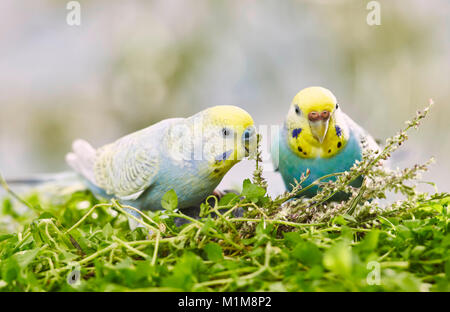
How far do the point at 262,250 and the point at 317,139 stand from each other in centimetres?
32

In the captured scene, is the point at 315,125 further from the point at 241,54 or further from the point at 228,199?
the point at 241,54

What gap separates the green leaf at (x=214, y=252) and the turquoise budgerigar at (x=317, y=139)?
0.83 feet

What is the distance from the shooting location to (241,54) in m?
1.65

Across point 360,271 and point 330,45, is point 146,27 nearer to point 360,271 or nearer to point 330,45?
point 330,45

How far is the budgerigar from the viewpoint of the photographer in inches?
25.4

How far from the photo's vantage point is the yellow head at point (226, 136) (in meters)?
0.63

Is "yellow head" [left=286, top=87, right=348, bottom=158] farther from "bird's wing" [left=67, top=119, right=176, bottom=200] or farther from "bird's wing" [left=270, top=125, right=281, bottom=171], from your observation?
"bird's wing" [left=67, top=119, right=176, bottom=200]

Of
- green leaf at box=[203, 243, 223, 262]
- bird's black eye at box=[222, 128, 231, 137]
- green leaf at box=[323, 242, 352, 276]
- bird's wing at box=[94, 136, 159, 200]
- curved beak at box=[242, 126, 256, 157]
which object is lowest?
green leaf at box=[203, 243, 223, 262]

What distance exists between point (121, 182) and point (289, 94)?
0.96m

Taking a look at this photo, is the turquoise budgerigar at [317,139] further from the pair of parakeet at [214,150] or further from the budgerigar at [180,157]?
the budgerigar at [180,157]

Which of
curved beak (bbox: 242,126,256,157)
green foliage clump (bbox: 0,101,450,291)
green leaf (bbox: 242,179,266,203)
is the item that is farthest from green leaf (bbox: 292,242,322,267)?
curved beak (bbox: 242,126,256,157)

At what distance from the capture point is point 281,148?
0.80m

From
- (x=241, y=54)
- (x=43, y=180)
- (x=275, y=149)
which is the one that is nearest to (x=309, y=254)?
(x=275, y=149)
